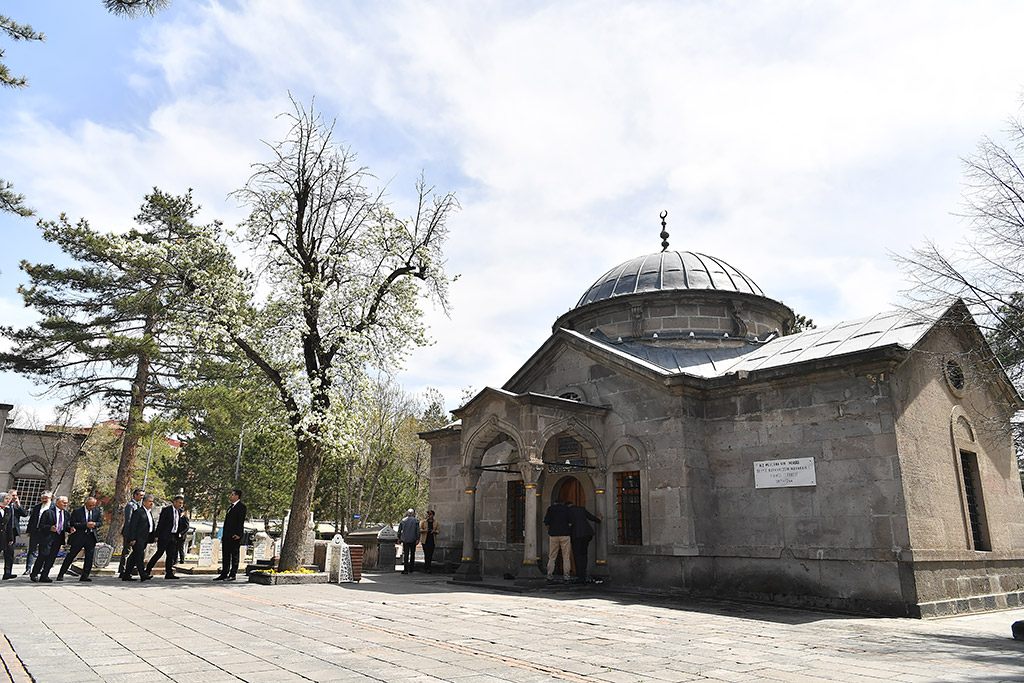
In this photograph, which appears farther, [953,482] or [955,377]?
[955,377]

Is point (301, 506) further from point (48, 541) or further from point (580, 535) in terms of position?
point (580, 535)

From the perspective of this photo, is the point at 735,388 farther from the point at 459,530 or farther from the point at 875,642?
the point at 459,530

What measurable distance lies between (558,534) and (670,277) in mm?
8631

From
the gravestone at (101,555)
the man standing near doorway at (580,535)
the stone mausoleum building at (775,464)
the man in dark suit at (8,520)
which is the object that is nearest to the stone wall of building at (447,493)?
the stone mausoleum building at (775,464)

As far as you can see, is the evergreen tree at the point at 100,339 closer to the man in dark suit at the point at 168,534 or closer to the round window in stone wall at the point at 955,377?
the man in dark suit at the point at 168,534

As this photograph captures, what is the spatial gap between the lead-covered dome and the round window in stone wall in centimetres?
571

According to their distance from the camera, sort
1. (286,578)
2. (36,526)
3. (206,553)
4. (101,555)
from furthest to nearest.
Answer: (206,553)
(101,555)
(286,578)
(36,526)

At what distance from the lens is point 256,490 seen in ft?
119

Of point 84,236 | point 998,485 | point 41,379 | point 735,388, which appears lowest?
point 998,485

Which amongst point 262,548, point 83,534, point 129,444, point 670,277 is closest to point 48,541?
point 83,534

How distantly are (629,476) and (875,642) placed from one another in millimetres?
7370

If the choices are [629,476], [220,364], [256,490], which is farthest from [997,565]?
[256,490]

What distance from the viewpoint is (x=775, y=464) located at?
13.4 meters

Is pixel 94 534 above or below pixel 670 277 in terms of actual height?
below
